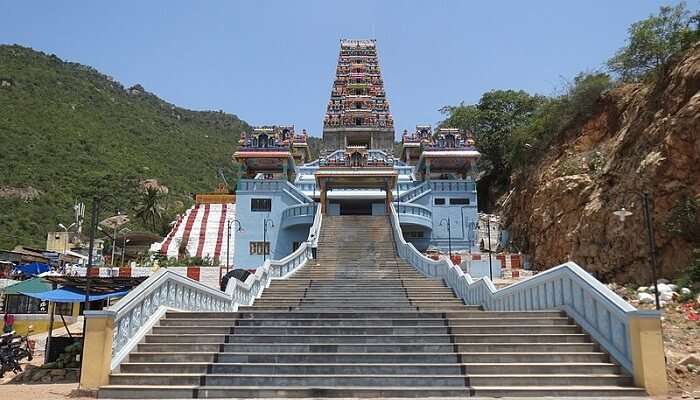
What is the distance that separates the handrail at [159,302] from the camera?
334 inches

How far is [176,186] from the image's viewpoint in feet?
249

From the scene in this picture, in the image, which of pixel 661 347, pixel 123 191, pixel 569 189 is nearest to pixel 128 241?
pixel 123 191

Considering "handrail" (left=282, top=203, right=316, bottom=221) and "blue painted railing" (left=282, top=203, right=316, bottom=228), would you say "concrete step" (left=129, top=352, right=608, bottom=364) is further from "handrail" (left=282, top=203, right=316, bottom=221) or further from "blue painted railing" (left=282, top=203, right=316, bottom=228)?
"handrail" (left=282, top=203, right=316, bottom=221)

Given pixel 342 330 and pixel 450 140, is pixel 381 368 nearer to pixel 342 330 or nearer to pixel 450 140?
pixel 342 330

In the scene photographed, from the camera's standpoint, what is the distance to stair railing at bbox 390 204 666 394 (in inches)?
303

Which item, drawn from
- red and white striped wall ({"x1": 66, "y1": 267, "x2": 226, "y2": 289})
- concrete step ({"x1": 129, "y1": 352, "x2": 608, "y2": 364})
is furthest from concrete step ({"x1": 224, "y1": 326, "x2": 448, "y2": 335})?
red and white striped wall ({"x1": 66, "y1": 267, "x2": 226, "y2": 289})

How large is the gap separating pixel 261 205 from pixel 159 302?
80.5ft

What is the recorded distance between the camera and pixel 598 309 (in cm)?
901

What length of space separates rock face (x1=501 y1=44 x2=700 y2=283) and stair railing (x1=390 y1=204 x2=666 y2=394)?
27.6 ft

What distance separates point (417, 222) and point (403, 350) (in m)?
24.4

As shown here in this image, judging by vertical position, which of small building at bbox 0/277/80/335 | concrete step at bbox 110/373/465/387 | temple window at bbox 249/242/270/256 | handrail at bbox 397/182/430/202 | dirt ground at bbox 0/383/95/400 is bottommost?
small building at bbox 0/277/80/335

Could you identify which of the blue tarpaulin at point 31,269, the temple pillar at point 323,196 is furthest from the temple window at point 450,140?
the blue tarpaulin at point 31,269

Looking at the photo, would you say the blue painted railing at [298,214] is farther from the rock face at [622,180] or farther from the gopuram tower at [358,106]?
the gopuram tower at [358,106]

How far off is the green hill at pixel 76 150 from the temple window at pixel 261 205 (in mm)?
25007
